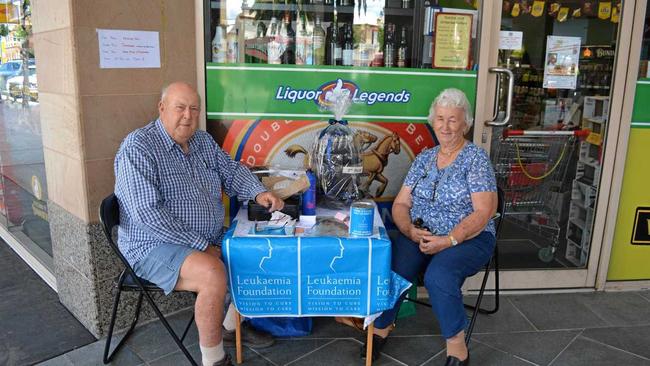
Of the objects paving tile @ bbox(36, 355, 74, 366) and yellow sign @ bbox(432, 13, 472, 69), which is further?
yellow sign @ bbox(432, 13, 472, 69)

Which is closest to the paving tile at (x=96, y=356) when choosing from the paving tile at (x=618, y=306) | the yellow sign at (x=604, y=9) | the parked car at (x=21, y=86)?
the parked car at (x=21, y=86)

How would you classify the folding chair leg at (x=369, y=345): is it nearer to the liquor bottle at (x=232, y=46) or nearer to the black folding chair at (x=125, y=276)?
the black folding chair at (x=125, y=276)

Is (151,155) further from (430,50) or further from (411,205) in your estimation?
(430,50)

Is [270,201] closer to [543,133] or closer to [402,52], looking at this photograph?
[402,52]

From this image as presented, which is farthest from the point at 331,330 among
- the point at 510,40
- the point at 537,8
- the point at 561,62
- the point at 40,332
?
the point at 537,8

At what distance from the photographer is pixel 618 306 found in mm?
3277

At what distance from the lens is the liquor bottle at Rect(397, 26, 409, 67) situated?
3.14m

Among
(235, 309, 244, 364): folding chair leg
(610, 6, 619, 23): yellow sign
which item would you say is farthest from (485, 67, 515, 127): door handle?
(235, 309, 244, 364): folding chair leg

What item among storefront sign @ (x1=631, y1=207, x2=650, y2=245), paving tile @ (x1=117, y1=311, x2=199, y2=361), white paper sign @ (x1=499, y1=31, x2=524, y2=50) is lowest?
paving tile @ (x1=117, y1=311, x2=199, y2=361)

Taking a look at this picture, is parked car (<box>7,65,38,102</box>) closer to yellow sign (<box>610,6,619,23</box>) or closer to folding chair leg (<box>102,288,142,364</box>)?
folding chair leg (<box>102,288,142,364</box>)

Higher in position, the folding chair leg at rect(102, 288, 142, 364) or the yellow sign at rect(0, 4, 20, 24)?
the yellow sign at rect(0, 4, 20, 24)

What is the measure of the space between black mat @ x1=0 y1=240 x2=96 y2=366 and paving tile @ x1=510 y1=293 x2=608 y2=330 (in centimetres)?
253

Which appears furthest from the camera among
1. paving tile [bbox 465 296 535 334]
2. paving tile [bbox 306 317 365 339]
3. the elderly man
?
paving tile [bbox 465 296 535 334]

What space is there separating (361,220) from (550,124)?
175 cm
